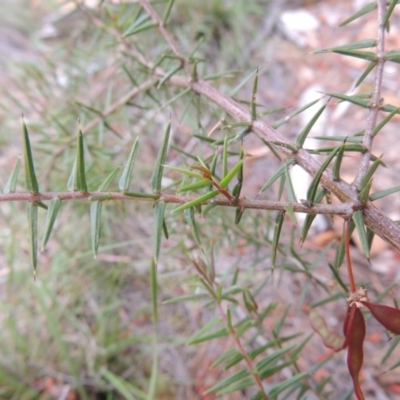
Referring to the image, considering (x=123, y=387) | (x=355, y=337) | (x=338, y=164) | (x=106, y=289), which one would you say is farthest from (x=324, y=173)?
(x=106, y=289)

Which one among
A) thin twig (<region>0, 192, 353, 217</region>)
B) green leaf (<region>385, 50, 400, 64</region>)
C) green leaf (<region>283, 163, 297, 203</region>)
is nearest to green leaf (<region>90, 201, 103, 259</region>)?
thin twig (<region>0, 192, 353, 217</region>)

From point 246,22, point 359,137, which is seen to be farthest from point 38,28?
point 359,137

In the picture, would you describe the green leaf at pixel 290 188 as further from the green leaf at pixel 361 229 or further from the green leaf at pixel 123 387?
the green leaf at pixel 123 387

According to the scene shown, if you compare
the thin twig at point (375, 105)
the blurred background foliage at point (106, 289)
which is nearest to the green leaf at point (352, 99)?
the thin twig at point (375, 105)

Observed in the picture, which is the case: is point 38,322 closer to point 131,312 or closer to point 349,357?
point 131,312

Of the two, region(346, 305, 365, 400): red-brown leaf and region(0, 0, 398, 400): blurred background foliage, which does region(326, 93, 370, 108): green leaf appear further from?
region(0, 0, 398, 400): blurred background foliage

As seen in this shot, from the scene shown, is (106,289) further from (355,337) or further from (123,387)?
(355,337)
